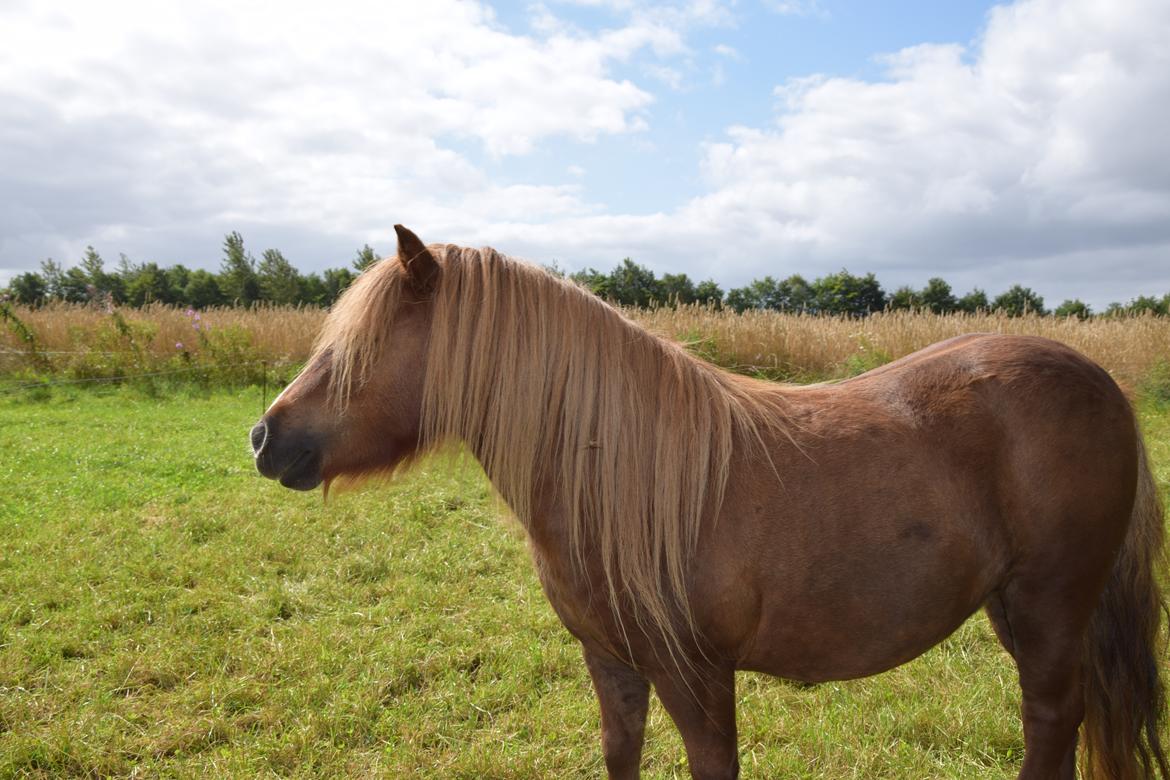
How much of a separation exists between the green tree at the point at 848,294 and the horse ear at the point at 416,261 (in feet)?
147

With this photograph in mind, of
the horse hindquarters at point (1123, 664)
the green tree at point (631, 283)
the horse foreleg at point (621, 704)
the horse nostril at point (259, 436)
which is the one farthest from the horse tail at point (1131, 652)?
the green tree at point (631, 283)

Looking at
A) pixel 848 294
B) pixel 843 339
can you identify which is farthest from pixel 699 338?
pixel 848 294

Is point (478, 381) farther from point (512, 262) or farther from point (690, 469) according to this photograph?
point (690, 469)

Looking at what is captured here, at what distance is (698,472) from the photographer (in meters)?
1.80

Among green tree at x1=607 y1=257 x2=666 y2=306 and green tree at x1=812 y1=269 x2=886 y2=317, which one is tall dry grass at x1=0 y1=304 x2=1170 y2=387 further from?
green tree at x1=812 y1=269 x2=886 y2=317

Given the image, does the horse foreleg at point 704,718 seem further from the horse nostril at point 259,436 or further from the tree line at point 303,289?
the tree line at point 303,289

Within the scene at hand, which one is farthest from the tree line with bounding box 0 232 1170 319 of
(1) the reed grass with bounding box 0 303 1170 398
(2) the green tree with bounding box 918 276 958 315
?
(1) the reed grass with bounding box 0 303 1170 398

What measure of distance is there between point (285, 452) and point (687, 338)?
889 centimetres

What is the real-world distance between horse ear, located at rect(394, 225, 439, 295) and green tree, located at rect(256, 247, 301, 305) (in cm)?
3491

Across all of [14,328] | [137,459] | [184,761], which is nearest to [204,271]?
[14,328]

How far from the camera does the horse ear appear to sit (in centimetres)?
172

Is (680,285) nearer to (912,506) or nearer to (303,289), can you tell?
(303,289)

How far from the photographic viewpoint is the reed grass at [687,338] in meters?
10.7

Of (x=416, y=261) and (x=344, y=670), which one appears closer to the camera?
(x=416, y=261)
